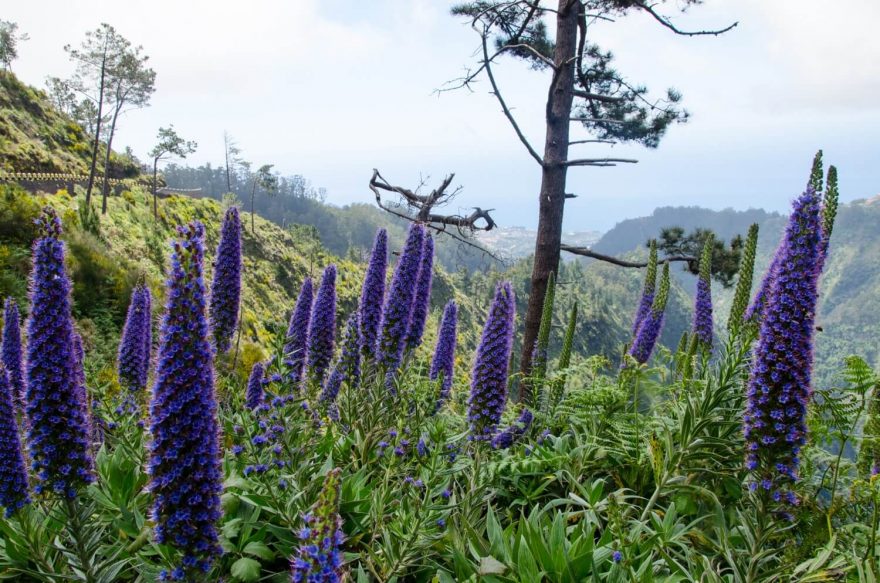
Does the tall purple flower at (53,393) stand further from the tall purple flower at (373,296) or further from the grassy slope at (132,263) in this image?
the tall purple flower at (373,296)

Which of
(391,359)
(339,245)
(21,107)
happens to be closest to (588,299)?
(339,245)

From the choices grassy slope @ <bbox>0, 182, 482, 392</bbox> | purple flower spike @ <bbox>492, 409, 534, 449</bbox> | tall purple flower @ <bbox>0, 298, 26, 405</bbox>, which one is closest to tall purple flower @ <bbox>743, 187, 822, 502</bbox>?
purple flower spike @ <bbox>492, 409, 534, 449</bbox>

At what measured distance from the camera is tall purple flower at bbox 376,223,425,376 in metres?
6.13

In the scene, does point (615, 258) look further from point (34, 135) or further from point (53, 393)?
point (34, 135)

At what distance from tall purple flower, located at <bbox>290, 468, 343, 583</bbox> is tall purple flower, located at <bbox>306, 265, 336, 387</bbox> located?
491 centimetres

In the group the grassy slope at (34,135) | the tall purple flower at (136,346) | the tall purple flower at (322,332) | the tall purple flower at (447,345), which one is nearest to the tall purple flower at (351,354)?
the tall purple flower at (322,332)

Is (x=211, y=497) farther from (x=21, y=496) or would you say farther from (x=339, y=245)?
(x=339, y=245)

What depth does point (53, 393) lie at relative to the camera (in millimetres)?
3211

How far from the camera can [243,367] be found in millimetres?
23031

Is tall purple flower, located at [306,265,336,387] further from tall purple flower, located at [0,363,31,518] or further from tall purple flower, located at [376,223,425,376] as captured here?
tall purple flower, located at [0,363,31,518]

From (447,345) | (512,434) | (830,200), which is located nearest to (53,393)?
(512,434)

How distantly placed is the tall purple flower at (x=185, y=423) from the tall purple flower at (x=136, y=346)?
429 cm

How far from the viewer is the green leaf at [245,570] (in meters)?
3.26

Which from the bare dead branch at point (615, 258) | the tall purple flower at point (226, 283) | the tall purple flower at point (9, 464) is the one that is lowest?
the tall purple flower at point (9, 464)
